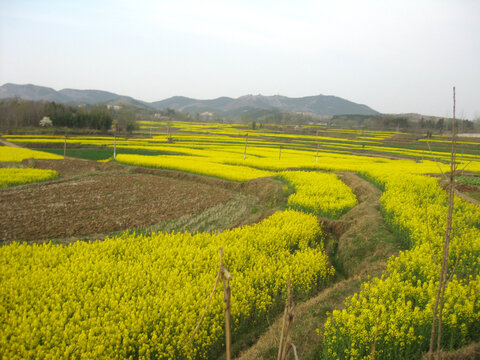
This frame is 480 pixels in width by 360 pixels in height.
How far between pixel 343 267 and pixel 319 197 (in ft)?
17.2

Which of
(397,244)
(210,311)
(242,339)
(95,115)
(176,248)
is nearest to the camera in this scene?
(210,311)

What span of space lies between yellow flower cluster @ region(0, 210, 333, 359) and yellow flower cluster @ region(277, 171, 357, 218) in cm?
395

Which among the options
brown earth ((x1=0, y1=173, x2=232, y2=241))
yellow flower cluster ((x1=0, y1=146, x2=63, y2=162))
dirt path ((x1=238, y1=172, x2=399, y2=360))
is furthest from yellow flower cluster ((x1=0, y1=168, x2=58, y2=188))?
dirt path ((x1=238, y1=172, x2=399, y2=360))

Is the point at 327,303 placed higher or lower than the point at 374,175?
lower

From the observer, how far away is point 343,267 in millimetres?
9070

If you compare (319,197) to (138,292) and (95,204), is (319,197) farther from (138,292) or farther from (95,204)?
(95,204)

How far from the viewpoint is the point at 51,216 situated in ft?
42.2

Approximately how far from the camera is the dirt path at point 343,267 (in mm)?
4914

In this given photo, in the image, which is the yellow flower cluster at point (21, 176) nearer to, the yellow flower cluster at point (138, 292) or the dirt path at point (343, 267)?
the yellow flower cluster at point (138, 292)

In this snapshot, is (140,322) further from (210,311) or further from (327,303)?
(327,303)

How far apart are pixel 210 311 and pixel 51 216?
35.7ft

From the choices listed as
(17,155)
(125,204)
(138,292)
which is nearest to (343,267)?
(138,292)

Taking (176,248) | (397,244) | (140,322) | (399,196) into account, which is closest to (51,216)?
(176,248)

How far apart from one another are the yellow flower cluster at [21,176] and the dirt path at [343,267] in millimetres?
18877
